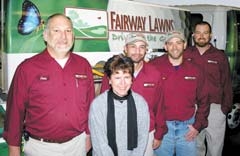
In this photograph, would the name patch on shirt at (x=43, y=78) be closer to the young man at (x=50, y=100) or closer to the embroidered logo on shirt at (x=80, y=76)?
the young man at (x=50, y=100)

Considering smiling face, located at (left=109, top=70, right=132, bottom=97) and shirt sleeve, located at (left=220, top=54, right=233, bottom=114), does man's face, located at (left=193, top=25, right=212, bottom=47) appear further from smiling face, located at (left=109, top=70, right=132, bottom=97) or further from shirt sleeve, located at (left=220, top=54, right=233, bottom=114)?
smiling face, located at (left=109, top=70, right=132, bottom=97)

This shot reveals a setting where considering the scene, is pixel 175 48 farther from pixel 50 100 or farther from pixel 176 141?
pixel 50 100

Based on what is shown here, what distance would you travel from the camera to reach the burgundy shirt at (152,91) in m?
3.65

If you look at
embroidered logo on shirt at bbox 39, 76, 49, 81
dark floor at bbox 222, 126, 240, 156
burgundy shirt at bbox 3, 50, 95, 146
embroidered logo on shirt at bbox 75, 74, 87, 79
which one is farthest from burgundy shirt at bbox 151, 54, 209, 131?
dark floor at bbox 222, 126, 240, 156

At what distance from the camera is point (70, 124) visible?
3248 mm

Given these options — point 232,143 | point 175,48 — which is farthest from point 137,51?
point 232,143

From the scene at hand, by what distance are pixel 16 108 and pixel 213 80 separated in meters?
2.62

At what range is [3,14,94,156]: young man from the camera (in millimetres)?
3139

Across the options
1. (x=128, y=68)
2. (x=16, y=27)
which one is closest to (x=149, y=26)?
(x=16, y=27)

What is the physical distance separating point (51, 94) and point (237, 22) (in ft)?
17.9

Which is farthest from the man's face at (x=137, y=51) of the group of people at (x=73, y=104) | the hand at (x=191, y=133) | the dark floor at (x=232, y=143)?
the dark floor at (x=232, y=143)

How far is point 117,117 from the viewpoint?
3.10 metres

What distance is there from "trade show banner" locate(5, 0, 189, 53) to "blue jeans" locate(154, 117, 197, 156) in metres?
1.49

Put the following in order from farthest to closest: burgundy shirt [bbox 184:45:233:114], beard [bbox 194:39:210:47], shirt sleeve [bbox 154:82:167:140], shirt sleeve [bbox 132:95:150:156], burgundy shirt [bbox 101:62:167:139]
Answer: beard [bbox 194:39:210:47], burgundy shirt [bbox 184:45:233:114], shirt sleeve [bbox 154:82:167:140], burgundy shirt [bbox 101:62:167:139], shirt sleeve [bbox 132:95:150:156]
